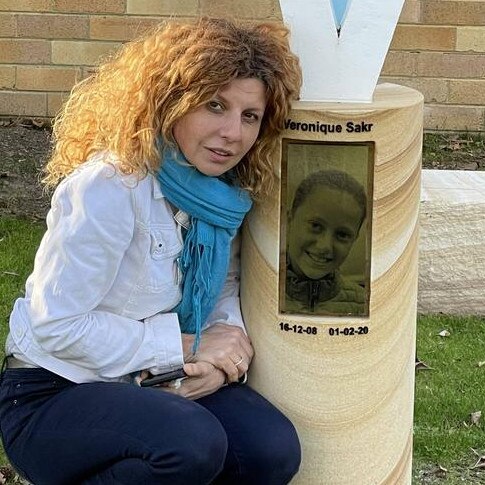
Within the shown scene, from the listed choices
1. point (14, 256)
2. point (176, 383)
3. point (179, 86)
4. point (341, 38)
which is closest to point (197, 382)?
point (176, 383)

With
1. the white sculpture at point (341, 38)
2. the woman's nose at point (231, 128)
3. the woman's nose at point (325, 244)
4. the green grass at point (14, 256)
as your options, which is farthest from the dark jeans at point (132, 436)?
the green grass at point (14, 256)

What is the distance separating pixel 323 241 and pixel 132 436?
73 centimetres

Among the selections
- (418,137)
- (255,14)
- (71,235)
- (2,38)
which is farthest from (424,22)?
(71,235)

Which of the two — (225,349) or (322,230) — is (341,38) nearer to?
(322,230)

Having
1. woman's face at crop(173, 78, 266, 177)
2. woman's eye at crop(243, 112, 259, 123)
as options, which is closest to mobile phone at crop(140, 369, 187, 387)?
woman's face at crop(173, 78, 266, 177)

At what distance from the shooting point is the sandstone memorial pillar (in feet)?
9.77

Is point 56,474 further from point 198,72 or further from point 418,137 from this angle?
point 418,137

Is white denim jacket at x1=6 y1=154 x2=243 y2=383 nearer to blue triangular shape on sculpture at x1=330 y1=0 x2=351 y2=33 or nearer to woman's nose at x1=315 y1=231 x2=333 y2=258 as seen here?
woman's nose at x1=315 y1=231 x2=333 y2=258

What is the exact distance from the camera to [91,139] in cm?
303

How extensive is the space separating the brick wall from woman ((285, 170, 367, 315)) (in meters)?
4.69

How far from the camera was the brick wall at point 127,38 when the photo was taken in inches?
298

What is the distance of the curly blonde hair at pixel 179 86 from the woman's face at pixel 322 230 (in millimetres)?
130

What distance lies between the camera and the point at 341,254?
10.0ft

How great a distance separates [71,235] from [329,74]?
822mm
